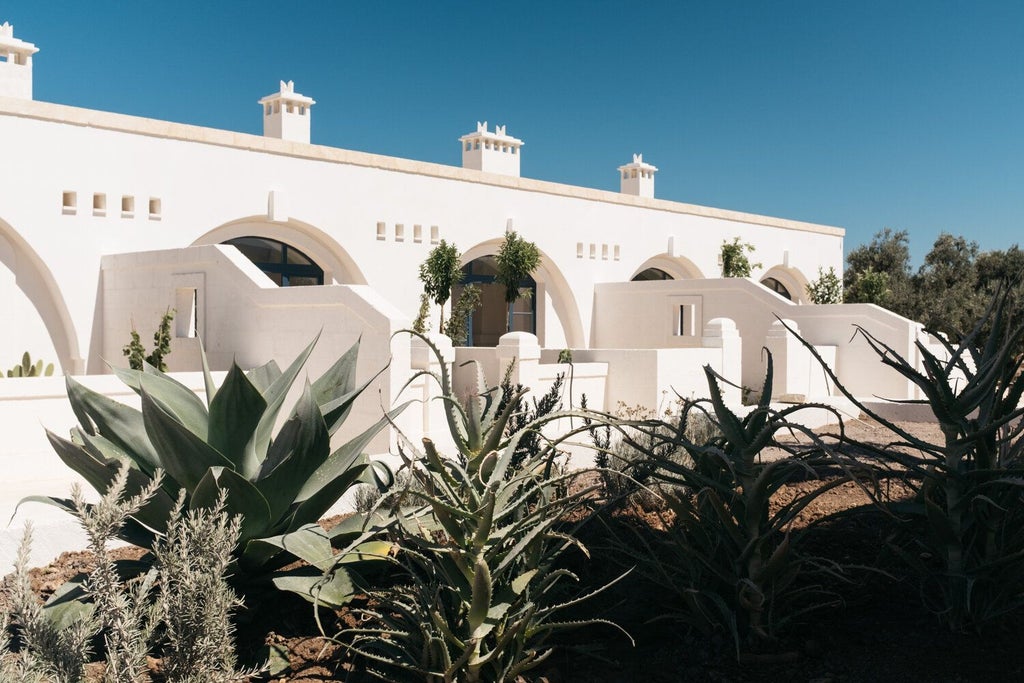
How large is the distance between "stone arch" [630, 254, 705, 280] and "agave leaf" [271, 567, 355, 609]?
20927 millimetres

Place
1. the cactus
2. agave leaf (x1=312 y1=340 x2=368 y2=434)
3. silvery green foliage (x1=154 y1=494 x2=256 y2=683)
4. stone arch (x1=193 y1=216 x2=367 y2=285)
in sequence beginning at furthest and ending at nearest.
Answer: stone arch (x1=193 y1=216 x2=367 y2=285) → the cactus → agave leaf (x1=312 y1=340 x2=368 y2=434) → silvery green foliage (x1=154 y1=494 x2=256 y2=683)

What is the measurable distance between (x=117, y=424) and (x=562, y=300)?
18830mm

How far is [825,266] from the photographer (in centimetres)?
2891

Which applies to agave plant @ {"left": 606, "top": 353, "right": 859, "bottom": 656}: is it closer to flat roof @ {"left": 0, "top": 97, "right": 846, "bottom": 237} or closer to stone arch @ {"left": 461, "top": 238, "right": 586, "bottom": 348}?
flat roof @ {"left": 0, "top": 97, "right": 846, "bottom": 237}

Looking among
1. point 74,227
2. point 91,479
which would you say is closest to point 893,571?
point 91,479

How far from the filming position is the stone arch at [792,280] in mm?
27531

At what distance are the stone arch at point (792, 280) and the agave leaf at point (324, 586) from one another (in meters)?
25.6

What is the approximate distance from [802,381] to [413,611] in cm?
1580

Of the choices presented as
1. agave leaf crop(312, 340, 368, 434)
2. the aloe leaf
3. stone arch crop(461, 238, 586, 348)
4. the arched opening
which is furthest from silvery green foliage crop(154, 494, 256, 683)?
stone arch crop(461, 238, 586, 348)

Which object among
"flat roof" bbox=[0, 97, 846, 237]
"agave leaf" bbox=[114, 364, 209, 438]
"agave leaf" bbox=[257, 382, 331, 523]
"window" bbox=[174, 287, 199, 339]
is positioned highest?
"flat roof" bbox=[0, 97, 846, 237]

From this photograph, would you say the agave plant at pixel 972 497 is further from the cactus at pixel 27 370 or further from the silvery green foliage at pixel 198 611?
the cactus at pixel 27 370

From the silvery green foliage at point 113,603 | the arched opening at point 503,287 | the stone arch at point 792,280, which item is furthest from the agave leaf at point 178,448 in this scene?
the stone arch at point 792,280

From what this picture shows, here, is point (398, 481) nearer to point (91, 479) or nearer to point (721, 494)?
point (91, 479)

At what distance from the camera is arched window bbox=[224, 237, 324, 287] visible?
55.4 ft
